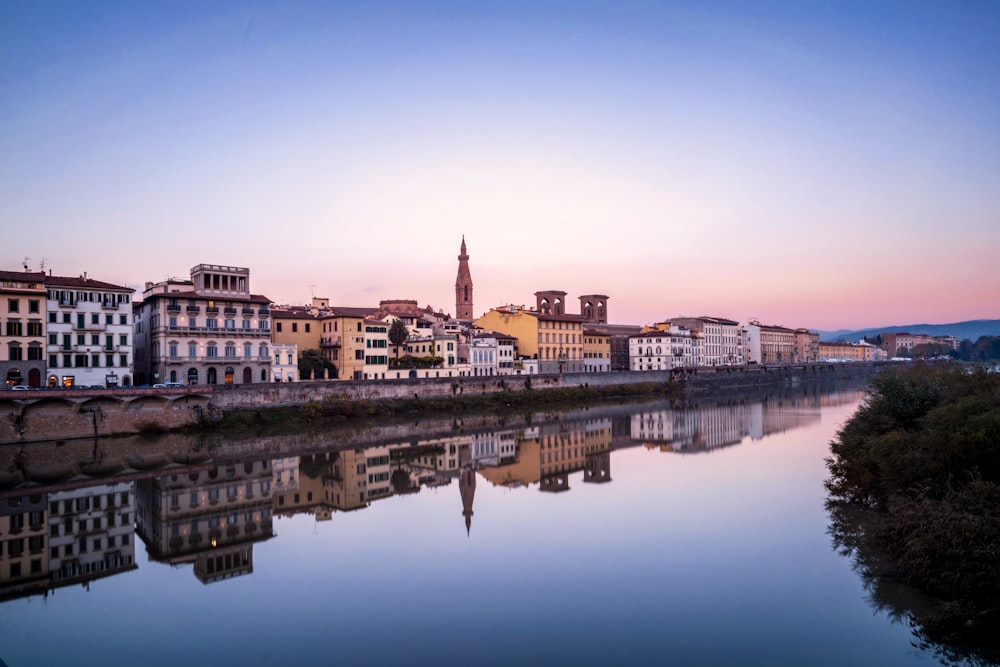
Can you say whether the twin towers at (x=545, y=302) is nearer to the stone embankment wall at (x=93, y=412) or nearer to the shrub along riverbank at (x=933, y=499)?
the stone embankment wall at (x=93, y=412)

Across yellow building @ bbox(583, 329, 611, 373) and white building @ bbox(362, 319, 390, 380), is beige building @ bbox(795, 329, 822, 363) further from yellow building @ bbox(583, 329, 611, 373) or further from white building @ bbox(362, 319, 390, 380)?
white building @ bbox(362, 319, 390, 380)

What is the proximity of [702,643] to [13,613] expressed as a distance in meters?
12.4

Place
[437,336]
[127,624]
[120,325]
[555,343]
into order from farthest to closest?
[555,343], [437,336], [120,325], [127,624]

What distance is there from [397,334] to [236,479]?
101ft

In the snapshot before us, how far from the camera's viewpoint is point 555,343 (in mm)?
71938

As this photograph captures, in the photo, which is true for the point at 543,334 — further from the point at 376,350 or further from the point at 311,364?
the point at 311,364

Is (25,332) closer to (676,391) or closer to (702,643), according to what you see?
(702,643)

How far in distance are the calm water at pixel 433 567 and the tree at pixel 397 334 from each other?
26.8 metres

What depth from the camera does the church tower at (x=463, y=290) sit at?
3984 inches

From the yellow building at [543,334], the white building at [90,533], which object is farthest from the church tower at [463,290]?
the white building at [90,533]

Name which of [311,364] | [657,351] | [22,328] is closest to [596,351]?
[657,351]

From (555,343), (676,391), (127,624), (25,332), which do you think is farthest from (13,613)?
(676,391)

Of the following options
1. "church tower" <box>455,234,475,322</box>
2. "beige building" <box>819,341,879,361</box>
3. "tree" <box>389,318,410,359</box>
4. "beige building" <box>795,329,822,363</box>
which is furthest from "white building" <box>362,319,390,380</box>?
"beige building" <box>819,341,879,361</box>

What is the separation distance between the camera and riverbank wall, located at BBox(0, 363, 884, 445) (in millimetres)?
32031
